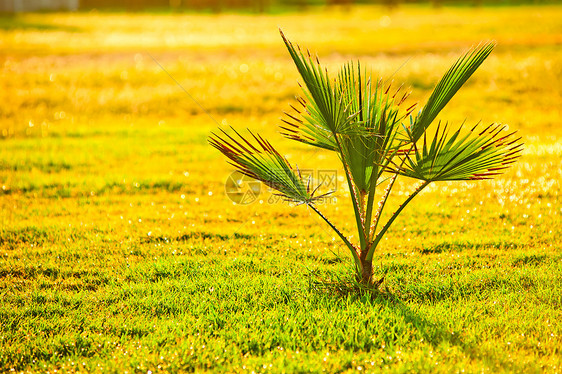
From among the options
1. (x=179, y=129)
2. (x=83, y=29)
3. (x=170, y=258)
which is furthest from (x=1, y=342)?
(x=83, y=29)

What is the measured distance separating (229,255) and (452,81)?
8.56ft

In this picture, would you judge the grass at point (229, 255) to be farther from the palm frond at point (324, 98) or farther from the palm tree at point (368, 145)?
the palm frond at point (324, 98)

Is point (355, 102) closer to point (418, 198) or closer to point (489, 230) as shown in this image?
point (489, 230)

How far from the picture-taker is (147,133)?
1102 cm

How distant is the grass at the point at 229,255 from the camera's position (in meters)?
4.09

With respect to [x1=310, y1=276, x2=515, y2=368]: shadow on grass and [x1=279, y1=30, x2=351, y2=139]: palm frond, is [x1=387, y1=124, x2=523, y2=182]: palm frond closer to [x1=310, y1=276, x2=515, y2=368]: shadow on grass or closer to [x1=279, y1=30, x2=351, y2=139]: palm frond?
[x1=279, y1=30, x2=351, y2=139]: palm frond

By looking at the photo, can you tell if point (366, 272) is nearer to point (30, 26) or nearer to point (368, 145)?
point (368, 145)

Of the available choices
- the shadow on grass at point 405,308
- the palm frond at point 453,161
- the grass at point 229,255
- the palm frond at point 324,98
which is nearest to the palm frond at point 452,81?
the palm frond at point 453,161

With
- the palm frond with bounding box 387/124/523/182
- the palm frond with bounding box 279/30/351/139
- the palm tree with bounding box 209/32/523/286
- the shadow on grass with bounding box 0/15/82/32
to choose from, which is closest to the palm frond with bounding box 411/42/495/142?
the palm tree with bounding box 209/32/523/286

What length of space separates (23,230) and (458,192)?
16.6ft

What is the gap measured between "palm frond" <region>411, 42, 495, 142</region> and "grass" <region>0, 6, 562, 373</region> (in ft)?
4.56

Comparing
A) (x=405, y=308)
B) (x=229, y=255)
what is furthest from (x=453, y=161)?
(x=229, y=255)

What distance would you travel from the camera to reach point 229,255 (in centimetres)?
580

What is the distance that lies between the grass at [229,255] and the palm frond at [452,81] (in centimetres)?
139
